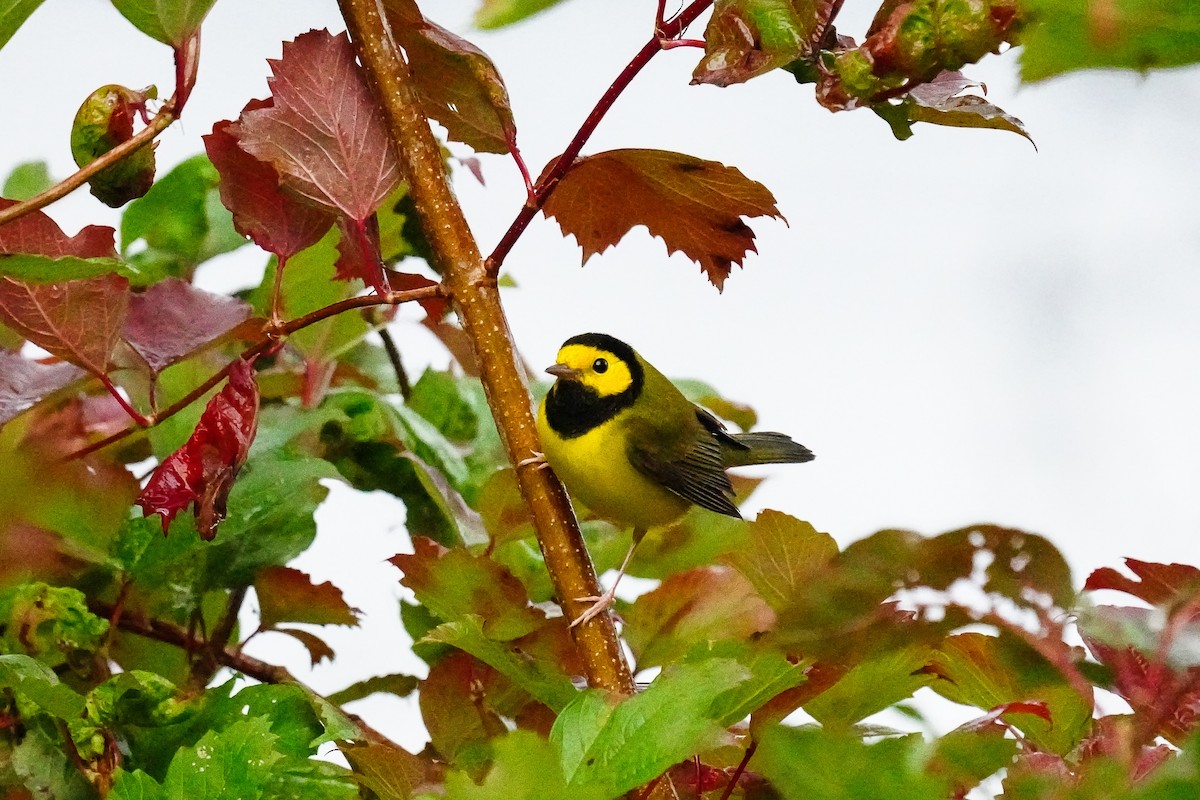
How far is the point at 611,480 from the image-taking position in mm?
1155

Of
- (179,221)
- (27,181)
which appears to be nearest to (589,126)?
(179,221)

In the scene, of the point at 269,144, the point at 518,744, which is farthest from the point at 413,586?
the point at 518,744

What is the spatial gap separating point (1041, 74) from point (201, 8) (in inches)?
14.9

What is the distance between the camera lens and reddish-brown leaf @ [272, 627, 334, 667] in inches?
29.6

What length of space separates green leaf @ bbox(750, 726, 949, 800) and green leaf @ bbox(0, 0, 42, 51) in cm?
32

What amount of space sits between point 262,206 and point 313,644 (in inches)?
11.0

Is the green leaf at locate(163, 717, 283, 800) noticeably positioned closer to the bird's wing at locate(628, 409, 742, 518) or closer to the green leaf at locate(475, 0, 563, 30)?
the green leaf at locate(475, 0, 563, 30)

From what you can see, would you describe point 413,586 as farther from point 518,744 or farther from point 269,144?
point 518,744

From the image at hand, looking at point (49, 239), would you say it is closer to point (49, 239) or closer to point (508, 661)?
point (49, 239)

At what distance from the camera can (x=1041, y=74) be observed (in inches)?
6.8

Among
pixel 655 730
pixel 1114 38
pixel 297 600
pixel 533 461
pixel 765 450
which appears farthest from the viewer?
pixel 765 450

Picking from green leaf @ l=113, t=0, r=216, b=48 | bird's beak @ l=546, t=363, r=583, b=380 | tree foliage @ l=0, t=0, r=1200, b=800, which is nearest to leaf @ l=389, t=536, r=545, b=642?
tree foliage @ l=0, t=0, r=1200, b=800

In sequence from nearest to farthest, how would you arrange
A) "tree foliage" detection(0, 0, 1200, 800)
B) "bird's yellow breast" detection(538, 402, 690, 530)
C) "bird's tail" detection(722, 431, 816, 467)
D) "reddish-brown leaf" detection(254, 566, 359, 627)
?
"tree foliage" detection(0, 0, 1200, 800) → "reddish-brown leaf" detection(254, 566, 359, 627) → "bird's yellow breast" detection(538, 402, 690, 530) → "bird's tail" detection(722, 431, 816, 467)

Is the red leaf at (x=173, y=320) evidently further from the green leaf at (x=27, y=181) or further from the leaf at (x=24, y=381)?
the green leaf at (x=27, y=181)
